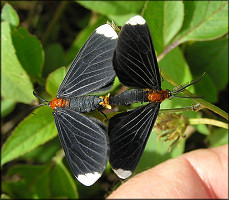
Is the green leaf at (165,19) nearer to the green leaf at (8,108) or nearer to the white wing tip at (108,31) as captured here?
the white wing tip at (108,31)

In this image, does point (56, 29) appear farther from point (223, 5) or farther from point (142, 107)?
point (142, 107)

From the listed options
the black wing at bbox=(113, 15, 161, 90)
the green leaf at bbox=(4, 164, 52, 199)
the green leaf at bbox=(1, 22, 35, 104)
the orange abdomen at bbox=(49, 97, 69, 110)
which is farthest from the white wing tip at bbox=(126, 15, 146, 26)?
the green leaf at bbox=(4, 164, 52, 199)

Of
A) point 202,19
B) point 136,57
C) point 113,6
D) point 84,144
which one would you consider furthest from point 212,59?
point 84,144

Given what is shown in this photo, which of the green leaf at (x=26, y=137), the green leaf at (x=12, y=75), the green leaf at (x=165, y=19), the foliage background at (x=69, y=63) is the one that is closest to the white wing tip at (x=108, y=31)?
the foliage background at (x=69, y=63)

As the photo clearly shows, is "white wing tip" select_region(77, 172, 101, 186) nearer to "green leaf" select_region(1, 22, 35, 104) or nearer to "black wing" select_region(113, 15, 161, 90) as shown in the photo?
"black wing" select_region(113, 15, 161, 90)

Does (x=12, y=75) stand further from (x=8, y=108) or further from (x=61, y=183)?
(x=61, y=183)

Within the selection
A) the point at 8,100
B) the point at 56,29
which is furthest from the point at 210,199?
the point at 56,29
